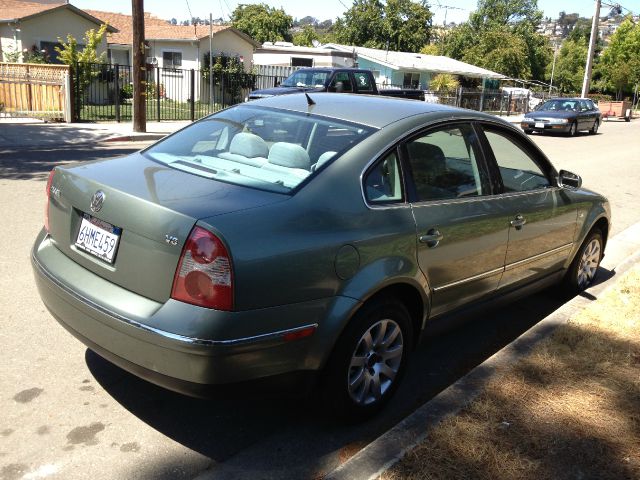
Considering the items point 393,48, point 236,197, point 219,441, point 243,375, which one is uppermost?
point 393,48

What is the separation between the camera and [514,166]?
4695mm

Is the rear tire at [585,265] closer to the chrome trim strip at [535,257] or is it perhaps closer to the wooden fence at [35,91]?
the chrome trim strip at [535,257]

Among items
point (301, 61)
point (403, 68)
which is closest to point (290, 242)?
point (301, 61)

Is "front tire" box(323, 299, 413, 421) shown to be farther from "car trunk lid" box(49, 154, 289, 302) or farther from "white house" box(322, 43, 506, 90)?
"white house" box(322, 43, 506, 90)

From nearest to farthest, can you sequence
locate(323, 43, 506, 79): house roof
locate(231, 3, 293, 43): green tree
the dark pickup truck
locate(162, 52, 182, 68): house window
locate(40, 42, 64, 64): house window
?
the dark pickup truck → locate(40, 42, 64, 64): house window → locate(162, 52, 182, 68): house window → locate(323, 43, 506, 79): house roof → locate(231, 3, 293, 43): green tree

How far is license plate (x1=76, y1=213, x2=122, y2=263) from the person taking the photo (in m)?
3.02

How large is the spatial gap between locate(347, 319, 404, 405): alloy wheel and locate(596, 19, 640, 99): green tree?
5986 cm

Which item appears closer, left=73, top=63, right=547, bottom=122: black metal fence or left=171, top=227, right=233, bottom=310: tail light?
left=171, top=227, right=233, bottom=310: tail light

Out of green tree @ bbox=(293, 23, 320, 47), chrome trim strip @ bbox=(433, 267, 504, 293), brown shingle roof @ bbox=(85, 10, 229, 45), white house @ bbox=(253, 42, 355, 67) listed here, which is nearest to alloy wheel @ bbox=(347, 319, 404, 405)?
chrome trim strip @ bbox=(433, 267, 504, 293)

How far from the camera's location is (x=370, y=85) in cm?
1892

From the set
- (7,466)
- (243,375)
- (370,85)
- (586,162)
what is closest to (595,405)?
(243,375)

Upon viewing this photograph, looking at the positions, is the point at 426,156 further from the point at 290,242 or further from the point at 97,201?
the point at 97,201

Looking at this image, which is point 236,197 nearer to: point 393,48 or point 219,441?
point 219,441

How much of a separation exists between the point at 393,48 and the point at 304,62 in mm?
33798
